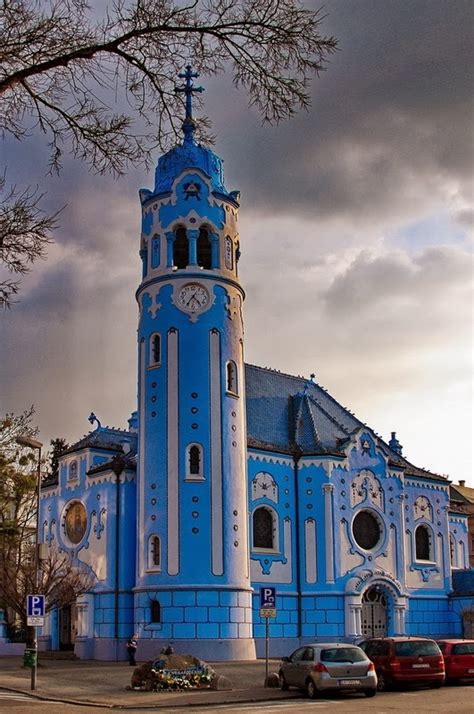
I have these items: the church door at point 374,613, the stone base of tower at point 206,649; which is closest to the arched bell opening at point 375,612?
the church door at point 374,613

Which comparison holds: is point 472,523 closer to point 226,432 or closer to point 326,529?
point 326,529

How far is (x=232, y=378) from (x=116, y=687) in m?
18.0

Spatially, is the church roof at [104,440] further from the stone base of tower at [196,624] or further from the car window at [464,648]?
the car window at [464,648]

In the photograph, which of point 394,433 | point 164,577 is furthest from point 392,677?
point 394,433

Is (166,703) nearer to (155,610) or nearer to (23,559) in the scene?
(155,610)

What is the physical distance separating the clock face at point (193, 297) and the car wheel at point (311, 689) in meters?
22.2

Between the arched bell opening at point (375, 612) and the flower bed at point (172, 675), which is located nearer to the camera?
the flower bed at point (172, 675)

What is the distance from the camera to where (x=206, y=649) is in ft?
129

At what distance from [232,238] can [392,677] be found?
25.2 metres

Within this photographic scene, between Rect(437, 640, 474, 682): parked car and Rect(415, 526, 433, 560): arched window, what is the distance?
24.8 meters

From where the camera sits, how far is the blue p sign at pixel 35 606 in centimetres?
2673

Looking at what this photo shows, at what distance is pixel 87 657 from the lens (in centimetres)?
4338

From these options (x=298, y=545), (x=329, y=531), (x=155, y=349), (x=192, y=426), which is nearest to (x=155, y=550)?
(x=192, y=426)

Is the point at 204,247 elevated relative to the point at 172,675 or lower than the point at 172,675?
elevated
